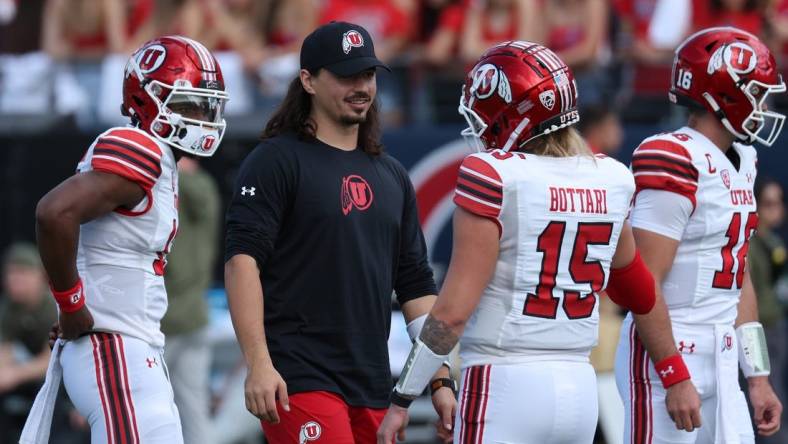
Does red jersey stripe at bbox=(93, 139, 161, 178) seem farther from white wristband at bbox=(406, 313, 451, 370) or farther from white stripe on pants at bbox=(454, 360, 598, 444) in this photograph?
white stripe on pants at bbox=(454, 360, 598, 444)

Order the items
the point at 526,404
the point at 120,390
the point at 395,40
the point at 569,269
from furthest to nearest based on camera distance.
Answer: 1. the point at 395,40
2. the point at 120,390
3. the point at 569,269
4. the point at 526,404

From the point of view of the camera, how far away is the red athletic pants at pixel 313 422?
505 centimetres

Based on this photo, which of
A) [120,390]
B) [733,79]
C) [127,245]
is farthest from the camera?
[733,79]

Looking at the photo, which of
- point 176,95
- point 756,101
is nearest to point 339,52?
point 176,95

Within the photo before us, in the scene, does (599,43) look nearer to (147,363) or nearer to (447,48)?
(447,48)

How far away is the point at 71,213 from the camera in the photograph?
16.4ft

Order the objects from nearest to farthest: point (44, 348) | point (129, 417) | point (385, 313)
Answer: point (129, 417) → point (385, 313) → point (44, 348)

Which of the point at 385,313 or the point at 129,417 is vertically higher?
the point at 385,313

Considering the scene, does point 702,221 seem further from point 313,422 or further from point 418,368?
point 313,422

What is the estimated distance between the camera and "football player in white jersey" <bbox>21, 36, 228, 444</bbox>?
5035mm

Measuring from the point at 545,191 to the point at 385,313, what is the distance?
972 mm

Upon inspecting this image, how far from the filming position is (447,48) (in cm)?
1167

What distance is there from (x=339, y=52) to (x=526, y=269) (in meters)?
1.18

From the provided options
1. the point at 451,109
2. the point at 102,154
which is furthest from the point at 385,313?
the point at 451,109
